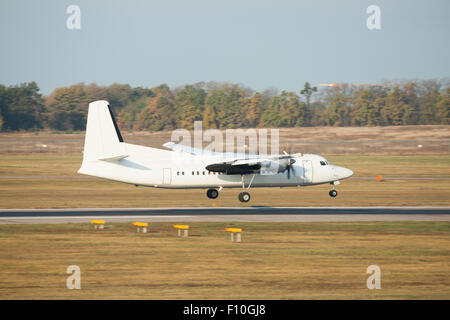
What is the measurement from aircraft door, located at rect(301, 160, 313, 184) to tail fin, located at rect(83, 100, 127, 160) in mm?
13557

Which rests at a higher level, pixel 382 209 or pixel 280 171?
pixel 280 171

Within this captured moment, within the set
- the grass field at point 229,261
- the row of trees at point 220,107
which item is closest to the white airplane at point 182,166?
the grass field at point 229,261

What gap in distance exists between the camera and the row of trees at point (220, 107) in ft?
401

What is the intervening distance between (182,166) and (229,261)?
52.0 ft

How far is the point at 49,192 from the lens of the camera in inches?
1972

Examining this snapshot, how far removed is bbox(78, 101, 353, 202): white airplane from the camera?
36.8 m

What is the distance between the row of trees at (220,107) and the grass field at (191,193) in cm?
5159

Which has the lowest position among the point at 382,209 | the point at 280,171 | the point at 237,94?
the point at 382,209

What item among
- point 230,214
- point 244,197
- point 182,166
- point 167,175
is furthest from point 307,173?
point 167,175

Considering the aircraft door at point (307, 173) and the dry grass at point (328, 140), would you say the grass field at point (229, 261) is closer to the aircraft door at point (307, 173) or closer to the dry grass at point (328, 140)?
the aircraft door at point (307, 173)

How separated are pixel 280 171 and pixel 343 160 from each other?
48241mm

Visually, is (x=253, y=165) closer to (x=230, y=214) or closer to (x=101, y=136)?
(x=230, y=214)
